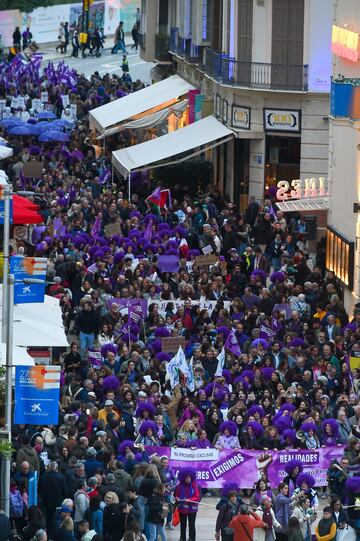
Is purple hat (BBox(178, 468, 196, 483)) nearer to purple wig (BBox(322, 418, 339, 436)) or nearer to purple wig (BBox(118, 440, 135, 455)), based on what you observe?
purple wig (BBox(118, 440, 135, 455))

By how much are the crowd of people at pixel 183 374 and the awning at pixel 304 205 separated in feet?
1.56

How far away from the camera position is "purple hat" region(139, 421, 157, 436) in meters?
31.9

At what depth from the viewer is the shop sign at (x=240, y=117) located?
53.8 metres

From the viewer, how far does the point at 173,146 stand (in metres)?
54.9

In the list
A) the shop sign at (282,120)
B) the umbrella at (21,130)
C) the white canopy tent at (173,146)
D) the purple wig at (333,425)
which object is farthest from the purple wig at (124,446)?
the umbrella at (21,130)

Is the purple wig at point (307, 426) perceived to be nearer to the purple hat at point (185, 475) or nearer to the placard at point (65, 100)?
the purple hat at point (185, 475)

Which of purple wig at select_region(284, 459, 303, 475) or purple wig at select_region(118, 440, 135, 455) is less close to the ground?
purple wig at select_region(118, 440, 135, 455)

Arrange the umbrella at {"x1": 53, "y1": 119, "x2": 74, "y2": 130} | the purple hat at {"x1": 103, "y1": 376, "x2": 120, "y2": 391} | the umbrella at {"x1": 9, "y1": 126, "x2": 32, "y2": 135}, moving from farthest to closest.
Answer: the umbrella at {"x1": 53, "y1": 119, "x2": 74, "y2": 130} → the umbrella at {"x1": 9, "y1": 126, "x2": 32, "y2": 135} → the purple hat at {"x1": 103, "y1": 376, "x2": 120, "y2": 391}

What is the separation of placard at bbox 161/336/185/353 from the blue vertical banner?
23.7 feet

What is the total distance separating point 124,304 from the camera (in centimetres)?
3934

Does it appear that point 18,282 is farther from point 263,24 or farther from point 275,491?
point 263,24

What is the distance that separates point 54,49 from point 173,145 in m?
48.7

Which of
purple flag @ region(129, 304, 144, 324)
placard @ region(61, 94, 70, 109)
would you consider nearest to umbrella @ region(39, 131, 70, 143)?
placard @ region(61, 94, 70, 109)

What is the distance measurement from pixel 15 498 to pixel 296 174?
25535mm
